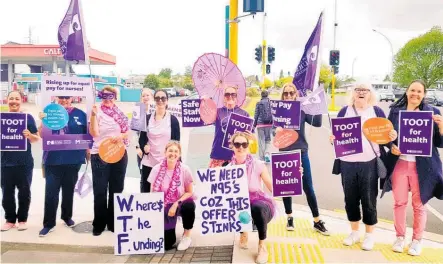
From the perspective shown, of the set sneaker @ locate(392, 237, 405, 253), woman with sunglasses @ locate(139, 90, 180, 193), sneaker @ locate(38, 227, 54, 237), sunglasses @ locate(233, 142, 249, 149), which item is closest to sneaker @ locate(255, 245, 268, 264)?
sunglasses @ locate(233, 142, 249, 149)

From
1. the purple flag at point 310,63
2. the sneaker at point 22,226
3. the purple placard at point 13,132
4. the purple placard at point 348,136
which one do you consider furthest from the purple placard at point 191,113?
the sneaker at point 22,226

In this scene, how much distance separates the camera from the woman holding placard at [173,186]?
4270 millimetres

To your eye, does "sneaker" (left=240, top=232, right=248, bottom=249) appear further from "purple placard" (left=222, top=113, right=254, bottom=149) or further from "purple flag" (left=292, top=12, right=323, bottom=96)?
"purple flag" (left=292, top=12, right=323, bottom=96)

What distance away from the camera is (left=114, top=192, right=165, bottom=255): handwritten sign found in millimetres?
4168

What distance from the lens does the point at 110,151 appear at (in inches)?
181

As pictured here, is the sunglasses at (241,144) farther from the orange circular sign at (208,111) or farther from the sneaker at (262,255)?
the sneaker at (262,255)

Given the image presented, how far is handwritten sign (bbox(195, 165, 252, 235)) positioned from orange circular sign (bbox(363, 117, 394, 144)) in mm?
1310

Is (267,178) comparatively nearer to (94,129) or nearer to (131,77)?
(94,129)

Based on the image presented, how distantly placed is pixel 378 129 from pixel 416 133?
35 cm

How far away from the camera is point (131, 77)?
72625 millimetres

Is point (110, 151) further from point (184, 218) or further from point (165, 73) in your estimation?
point (165, 73)

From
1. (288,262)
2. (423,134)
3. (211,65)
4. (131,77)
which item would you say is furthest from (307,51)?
(131,77)

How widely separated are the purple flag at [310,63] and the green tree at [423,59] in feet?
175

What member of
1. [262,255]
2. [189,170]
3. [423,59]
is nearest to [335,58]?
[189,170]
